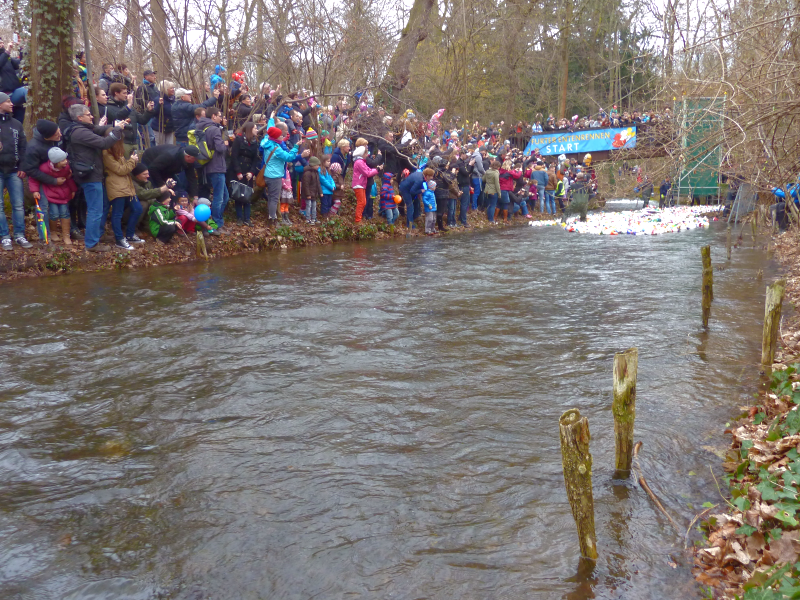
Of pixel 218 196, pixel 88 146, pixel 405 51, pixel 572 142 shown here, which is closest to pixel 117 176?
pixel 88 146

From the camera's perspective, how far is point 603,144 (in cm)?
3400

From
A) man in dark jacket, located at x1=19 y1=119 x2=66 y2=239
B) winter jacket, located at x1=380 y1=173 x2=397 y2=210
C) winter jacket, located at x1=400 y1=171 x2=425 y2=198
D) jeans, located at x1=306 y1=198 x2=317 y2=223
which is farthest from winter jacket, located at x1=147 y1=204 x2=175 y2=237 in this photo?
winter jacket, located at x1=400 y1=171 x2=425 y2=198

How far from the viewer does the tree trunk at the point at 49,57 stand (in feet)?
39.4

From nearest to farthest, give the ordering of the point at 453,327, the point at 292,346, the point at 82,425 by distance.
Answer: the point at 82,425, the point at 292,346, the point at 453,327

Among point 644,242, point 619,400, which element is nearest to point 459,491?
point 619,400

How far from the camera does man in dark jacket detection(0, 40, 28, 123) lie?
1209 centimetres

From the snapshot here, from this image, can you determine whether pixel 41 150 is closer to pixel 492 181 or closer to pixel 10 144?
pixel 10 144

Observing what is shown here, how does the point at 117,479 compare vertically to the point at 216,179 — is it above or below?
below

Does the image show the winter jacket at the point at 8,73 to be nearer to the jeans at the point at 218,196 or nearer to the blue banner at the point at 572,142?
the jeans at the point at 218,196

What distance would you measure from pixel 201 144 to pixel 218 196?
4.70 feet

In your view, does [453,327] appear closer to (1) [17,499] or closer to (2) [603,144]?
(1) [17,499]

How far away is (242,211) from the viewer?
1570cm

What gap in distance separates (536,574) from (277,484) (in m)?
2.03

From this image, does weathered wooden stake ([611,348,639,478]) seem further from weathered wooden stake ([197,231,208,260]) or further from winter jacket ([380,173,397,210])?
winter jacket ([380,173,397,210])
